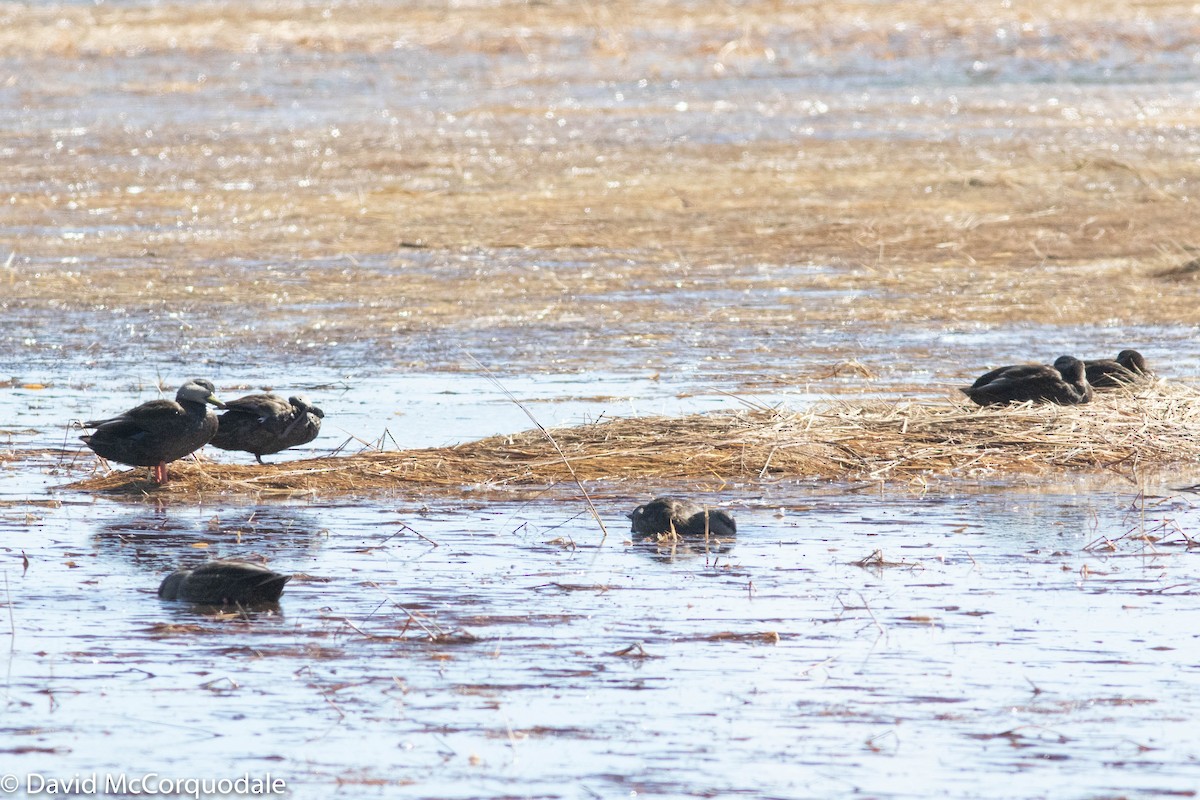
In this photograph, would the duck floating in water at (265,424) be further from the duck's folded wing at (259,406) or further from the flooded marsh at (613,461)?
the flooded marsh at (613,461)

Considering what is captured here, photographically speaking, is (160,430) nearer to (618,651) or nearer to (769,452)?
(769,452)

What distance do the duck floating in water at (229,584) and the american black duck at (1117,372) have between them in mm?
5991

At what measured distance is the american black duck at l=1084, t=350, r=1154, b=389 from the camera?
1212cm

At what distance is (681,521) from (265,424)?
242 centimetres

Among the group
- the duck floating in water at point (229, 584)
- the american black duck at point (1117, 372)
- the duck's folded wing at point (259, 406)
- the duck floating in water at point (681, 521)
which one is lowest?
the american black duck at point (1117, 372)

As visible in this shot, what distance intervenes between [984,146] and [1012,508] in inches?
732

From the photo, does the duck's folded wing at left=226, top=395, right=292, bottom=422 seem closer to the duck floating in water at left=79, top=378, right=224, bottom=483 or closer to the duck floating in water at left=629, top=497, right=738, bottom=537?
the duck floating in water at left=79, top=378, right=224, bottom=483

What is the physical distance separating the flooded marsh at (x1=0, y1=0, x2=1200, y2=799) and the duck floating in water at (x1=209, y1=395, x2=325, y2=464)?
149 mm

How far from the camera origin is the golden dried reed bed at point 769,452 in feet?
33.6

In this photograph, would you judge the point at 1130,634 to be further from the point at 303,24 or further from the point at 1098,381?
the point at 303,24

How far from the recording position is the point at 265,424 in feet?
33.7

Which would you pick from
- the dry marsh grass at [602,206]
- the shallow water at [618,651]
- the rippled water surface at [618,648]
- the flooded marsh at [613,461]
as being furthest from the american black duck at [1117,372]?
the dry marsh grass at [602,206]

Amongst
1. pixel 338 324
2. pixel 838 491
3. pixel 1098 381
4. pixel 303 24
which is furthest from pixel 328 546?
pixel 303 24

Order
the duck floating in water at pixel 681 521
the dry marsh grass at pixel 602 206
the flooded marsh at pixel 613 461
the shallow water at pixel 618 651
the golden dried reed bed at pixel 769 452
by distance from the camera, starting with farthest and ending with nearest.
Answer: the dry marsh grass at pixel 602 206 < the golden dried reed bed at pixel 769 452 < the duck floating in water at pixel 681 521 < the flooded marsh at pixel 613 461 < the shallow water at pixel 618 651
